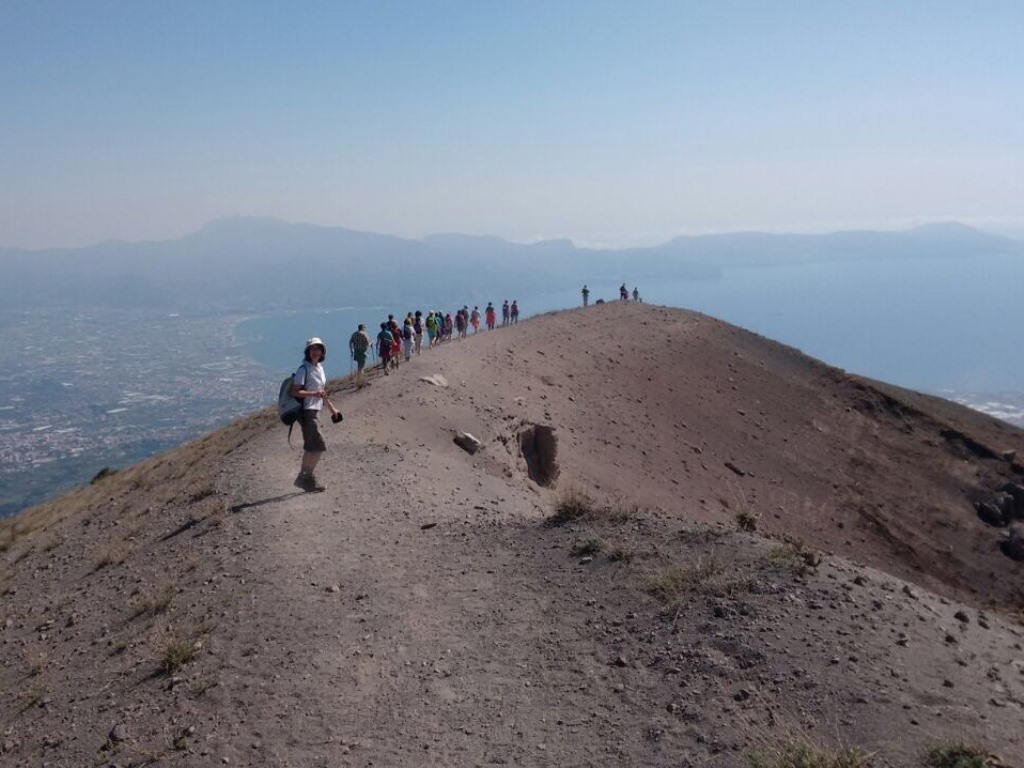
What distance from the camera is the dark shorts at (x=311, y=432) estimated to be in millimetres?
11288

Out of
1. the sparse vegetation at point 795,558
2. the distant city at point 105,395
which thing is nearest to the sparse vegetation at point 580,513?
the sparse vegetation at point 795,558

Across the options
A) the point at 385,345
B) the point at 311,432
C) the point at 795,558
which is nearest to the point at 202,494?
the point at 311,432

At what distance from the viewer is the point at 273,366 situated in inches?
4505

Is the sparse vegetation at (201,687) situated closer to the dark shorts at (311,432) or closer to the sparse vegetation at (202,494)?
the dark shorts at (311,432)

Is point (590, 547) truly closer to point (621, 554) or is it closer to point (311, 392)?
point (621, 554)

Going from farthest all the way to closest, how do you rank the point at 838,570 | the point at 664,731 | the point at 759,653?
the point at 838,570 < the point at 759,653 < the point at 664,731

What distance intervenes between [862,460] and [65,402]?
3798 inches

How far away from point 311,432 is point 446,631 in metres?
4.97

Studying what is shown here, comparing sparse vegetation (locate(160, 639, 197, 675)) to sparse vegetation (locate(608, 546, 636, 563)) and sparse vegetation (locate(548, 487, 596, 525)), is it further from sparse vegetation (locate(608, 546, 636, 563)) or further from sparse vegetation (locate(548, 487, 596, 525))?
sparse vegetation (locate(548, 487, 596, 525))

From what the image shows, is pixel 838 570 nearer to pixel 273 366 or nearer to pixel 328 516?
pixel 328 516

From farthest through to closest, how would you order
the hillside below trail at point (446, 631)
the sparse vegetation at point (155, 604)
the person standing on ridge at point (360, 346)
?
the person standing on ridge at point (360, 346)
the sparse vegetation at point (155, 604)
the hillside below trail at point (446, 631)

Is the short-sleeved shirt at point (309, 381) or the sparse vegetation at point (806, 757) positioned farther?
the short-sleeved shirt at point (309, 381)

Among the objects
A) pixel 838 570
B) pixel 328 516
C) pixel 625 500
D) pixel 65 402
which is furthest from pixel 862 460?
pixel 65 402

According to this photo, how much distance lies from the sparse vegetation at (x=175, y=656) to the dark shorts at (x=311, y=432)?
4522mm
